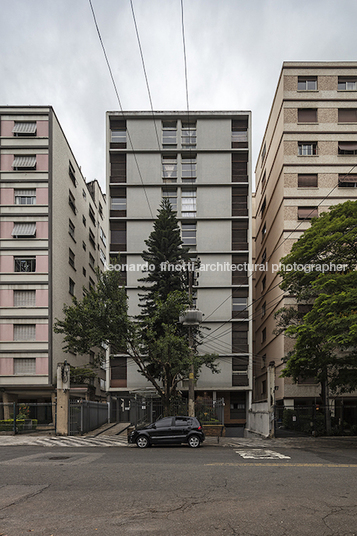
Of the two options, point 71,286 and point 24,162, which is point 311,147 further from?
point 71,286

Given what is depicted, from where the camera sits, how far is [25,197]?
42250mm

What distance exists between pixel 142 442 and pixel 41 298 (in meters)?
22.9

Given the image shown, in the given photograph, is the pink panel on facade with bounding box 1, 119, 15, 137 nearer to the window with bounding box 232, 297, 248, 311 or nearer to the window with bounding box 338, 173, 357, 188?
the window with bounding box 232, 297, 248, 311

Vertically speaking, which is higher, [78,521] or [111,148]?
[111,148]

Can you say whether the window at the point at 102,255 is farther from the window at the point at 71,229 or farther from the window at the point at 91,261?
the window at the point at 71,229

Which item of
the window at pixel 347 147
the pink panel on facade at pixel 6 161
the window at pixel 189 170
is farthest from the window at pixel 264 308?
the pink panel on facade at pixel 6 161

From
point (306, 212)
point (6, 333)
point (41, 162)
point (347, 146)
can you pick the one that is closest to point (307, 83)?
point (347, 146)

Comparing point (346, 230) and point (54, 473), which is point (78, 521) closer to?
point (54, 473)

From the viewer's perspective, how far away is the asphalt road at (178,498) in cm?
686

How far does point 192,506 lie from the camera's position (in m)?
8.08

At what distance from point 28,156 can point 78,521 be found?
3930cm

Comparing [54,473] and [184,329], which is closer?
[54,473]

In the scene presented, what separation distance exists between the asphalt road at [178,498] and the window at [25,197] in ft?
103


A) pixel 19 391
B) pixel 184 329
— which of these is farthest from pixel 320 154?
pixel 19 391
